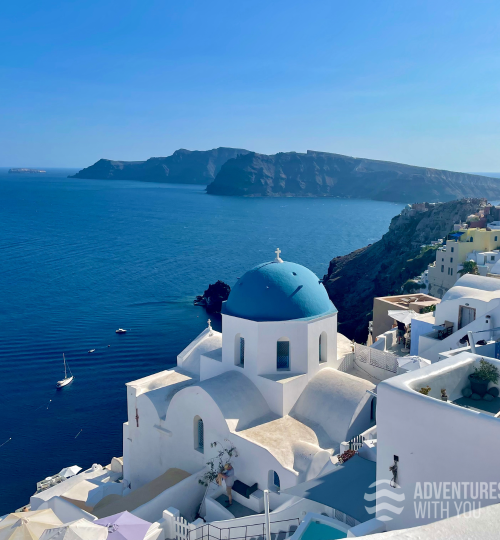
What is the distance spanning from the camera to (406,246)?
2571 inches

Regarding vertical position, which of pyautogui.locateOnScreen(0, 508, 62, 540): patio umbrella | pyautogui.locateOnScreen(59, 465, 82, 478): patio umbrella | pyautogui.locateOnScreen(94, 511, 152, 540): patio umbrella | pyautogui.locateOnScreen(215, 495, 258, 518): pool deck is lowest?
pyautogui.locateOnScreen(59, 465, 82, 478): patio umbrella

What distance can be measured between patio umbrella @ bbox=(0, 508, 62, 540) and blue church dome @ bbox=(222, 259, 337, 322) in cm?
777

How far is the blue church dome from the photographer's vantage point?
51.6ft

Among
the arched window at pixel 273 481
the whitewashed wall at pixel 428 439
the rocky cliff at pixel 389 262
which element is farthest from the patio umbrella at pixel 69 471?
the rocky cliff at pixel 389 262

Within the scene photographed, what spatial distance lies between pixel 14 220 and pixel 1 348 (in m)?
75.2

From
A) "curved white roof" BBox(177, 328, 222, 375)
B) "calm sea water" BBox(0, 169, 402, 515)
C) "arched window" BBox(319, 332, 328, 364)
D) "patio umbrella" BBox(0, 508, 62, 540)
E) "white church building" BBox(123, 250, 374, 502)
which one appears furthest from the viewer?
"calm sea water" BBox(0, 169, 402, 515)

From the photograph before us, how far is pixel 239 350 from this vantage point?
54.2ft

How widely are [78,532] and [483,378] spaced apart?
31.1 feet

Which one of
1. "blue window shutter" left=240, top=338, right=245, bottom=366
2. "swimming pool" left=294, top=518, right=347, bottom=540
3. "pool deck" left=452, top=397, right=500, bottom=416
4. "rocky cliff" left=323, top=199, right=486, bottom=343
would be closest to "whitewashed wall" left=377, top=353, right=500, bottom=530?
"pool deck" left=452, top=397, right=500, bottom=416

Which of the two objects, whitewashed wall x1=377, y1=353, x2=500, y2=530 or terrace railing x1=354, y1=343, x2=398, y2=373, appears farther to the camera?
terrace railing x1=354, y1=343, x2=398, y2=373

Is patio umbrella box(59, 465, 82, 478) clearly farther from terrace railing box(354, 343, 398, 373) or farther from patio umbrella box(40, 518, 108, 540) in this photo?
terrace railing box(354, 343, 398, 373)

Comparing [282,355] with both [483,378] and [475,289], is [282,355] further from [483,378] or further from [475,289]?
[483,378]

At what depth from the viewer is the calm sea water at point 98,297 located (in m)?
28.9

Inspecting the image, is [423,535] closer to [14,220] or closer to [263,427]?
[263,427]
